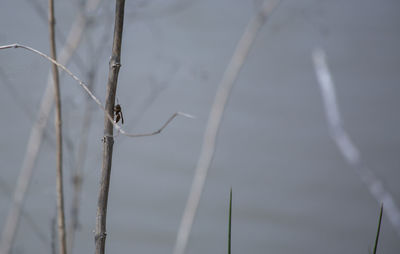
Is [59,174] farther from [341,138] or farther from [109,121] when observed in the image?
[341,138]

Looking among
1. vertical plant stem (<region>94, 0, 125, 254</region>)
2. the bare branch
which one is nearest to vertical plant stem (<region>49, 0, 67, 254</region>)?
vertical plant stem (<region>94, 0, 125, 254</region>)

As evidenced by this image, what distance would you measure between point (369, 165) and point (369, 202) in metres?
0.11

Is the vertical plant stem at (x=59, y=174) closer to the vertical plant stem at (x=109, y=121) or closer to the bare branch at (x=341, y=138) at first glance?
the vertical plant stem at (x=109, y=121)

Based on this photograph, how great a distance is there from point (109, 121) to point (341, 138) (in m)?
1.19

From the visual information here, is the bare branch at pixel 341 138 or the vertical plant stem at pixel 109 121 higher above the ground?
the bare branch at pixel 341 138

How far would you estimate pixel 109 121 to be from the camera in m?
0.30

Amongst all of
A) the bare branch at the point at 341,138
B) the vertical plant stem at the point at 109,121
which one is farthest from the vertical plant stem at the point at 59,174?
the bare branch at the point at 341,138

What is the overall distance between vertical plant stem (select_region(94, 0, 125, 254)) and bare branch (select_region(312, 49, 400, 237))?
44.6 inches

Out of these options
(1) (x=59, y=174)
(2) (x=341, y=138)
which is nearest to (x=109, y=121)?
(1) (x=59, y=174)

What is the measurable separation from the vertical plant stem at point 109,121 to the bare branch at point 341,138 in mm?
1134

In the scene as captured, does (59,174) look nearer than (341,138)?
Yes

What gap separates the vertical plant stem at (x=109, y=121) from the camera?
0.29 metres

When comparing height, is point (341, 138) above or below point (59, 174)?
above

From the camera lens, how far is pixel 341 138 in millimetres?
1382
